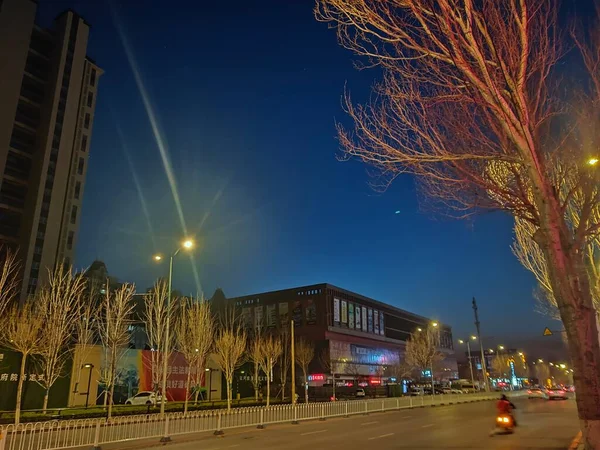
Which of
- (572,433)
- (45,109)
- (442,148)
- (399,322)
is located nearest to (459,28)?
(442,148)

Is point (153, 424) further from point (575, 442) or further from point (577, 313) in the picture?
point (577, 313)

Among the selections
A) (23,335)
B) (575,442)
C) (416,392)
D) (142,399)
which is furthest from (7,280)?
(416,392)

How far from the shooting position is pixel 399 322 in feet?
352

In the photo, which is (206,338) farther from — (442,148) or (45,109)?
(45,109)

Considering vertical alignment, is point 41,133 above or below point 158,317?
above

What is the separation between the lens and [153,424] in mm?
18766

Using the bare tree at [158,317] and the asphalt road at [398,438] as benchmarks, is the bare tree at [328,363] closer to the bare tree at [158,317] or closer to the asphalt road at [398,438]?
the bare tree at [158,317]

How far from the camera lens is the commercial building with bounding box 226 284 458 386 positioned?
247 ft

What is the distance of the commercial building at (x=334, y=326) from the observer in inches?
2960

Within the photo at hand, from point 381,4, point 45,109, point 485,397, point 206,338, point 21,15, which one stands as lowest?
point 485,397

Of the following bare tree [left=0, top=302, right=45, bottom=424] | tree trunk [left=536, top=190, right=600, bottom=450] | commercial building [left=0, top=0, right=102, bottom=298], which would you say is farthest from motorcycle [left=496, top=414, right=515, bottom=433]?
commercial building [left=0, top=0, right=102, bottom=298]

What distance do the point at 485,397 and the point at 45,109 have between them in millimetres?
69673

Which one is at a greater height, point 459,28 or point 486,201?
point 459,28

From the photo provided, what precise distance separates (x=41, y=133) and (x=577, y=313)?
71598 millimetres
